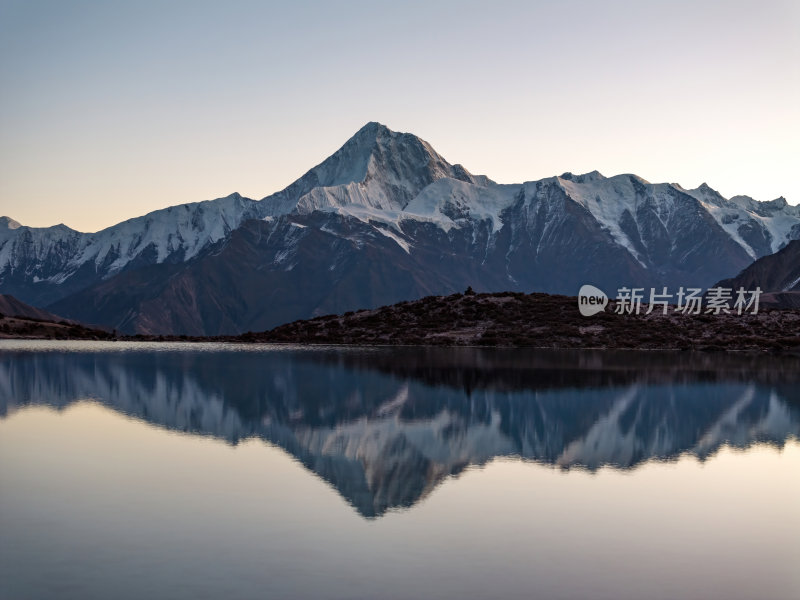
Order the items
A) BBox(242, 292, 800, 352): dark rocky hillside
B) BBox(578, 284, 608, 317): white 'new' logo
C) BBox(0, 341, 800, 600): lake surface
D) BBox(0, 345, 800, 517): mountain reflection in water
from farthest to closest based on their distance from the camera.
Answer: BBox(578, 284, 608, 317): white 'new' logo → BBox(242, 292, 800, 352): dark rocky hillside → BBox(0, 345, 800, 517): mountain reflection in water → BBox(0, 341, 800, 600): lake surface

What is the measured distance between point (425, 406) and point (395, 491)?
2474 cm

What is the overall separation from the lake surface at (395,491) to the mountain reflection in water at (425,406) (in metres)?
0.27

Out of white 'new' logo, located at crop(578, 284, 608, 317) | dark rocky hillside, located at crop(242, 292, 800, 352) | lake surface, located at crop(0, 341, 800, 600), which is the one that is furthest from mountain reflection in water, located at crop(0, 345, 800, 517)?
white 'new' logo, located at crop(578, 284, 608, 317)

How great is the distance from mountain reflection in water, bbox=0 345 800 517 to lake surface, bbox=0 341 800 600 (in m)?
0.27

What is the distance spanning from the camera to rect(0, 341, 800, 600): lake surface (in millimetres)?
21375

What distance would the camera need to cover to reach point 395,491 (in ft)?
103

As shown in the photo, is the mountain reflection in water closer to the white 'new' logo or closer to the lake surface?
the lake surface

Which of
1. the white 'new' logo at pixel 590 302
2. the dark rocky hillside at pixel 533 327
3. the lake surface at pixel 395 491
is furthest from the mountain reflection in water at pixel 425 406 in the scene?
the white 'new' logo at pixel 590 302

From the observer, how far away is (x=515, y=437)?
4500 centimetres

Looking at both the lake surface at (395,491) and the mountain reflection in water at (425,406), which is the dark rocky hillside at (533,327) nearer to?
the mountain reflection in water at (425,406)

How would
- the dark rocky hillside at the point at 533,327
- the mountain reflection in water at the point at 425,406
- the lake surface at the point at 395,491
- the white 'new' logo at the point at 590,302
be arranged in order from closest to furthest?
the lake surface at the point at 395,491 → the mountain reflection in water at the point at 425,406 → the dark rocky hillside at the point at 533,327 → the white 'new' logo at the point at 590,302

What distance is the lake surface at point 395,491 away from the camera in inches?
842

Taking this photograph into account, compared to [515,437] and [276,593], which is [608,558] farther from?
[515,437]

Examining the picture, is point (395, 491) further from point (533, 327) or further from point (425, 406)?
point (533, 327)
